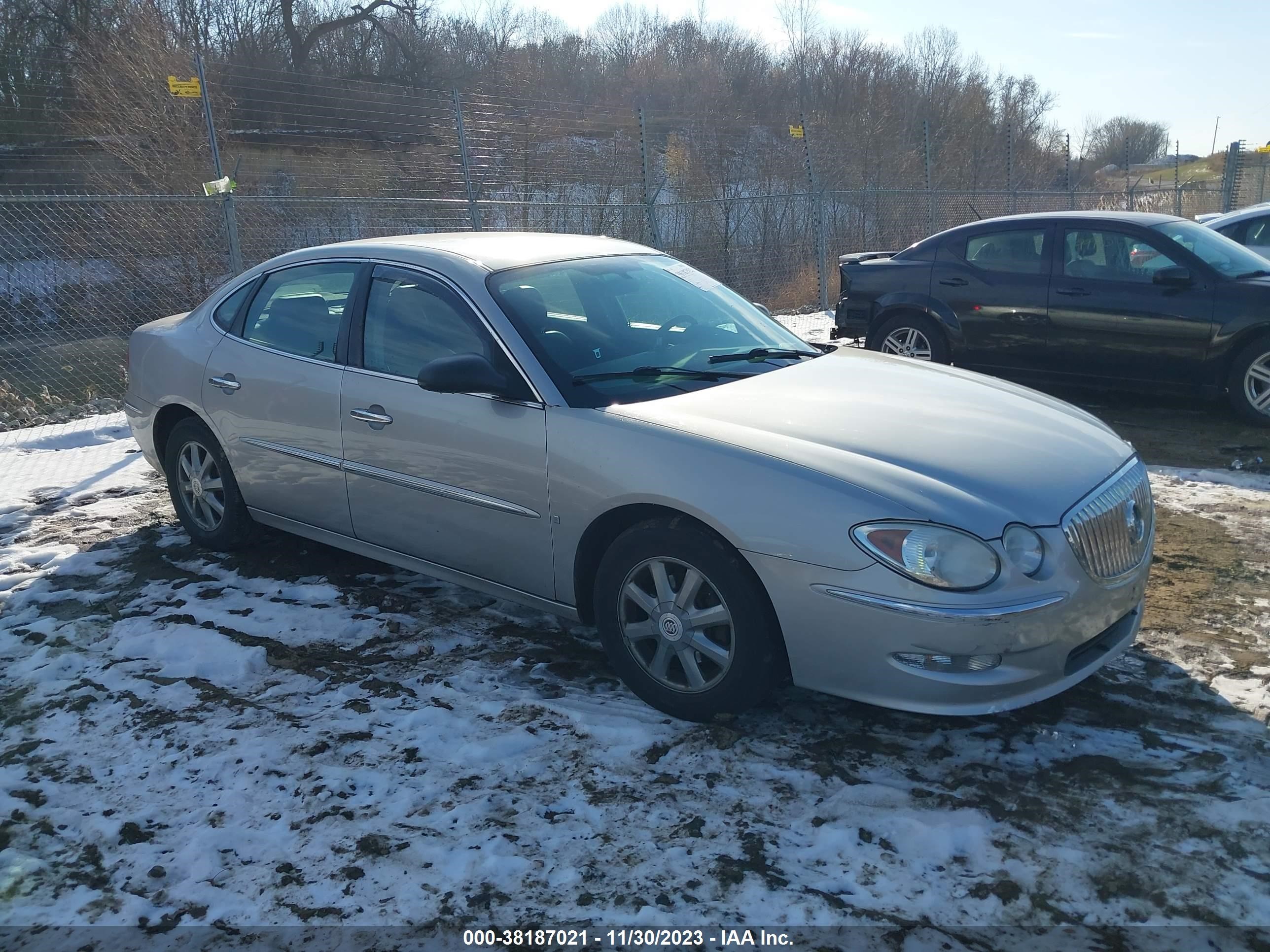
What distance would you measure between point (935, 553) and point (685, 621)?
0.85 metres

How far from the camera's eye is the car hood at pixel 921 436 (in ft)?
9.87

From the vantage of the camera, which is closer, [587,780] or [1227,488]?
[587,780]

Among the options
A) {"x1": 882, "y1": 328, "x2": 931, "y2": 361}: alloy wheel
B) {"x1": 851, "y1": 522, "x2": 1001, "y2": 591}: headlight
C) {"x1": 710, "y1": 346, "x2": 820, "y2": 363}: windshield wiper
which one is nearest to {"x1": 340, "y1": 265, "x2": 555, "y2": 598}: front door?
{"x1": 710, "y1": 346, "x2": 820, "y2": 363}: windshield wiper

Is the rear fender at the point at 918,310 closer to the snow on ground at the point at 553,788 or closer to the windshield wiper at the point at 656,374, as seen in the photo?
the snow on ground at the point at 553,788

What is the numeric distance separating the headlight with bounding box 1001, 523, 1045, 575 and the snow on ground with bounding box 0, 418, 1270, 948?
2.09 ft

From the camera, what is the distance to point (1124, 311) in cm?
745

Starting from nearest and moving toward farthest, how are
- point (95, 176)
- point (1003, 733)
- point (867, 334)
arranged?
point (1003, 733), point (867, 334), point (95, 176)

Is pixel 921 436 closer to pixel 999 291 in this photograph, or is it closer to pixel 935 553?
pixel 935 553

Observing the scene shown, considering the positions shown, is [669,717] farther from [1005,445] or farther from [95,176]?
[95,176]

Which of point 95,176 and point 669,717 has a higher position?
point 95,176

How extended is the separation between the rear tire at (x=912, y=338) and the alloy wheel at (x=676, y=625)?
570 centimetres

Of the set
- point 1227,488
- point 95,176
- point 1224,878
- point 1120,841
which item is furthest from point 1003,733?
point 95,176

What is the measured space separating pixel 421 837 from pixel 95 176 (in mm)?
15398

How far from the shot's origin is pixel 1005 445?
3.37 meters
